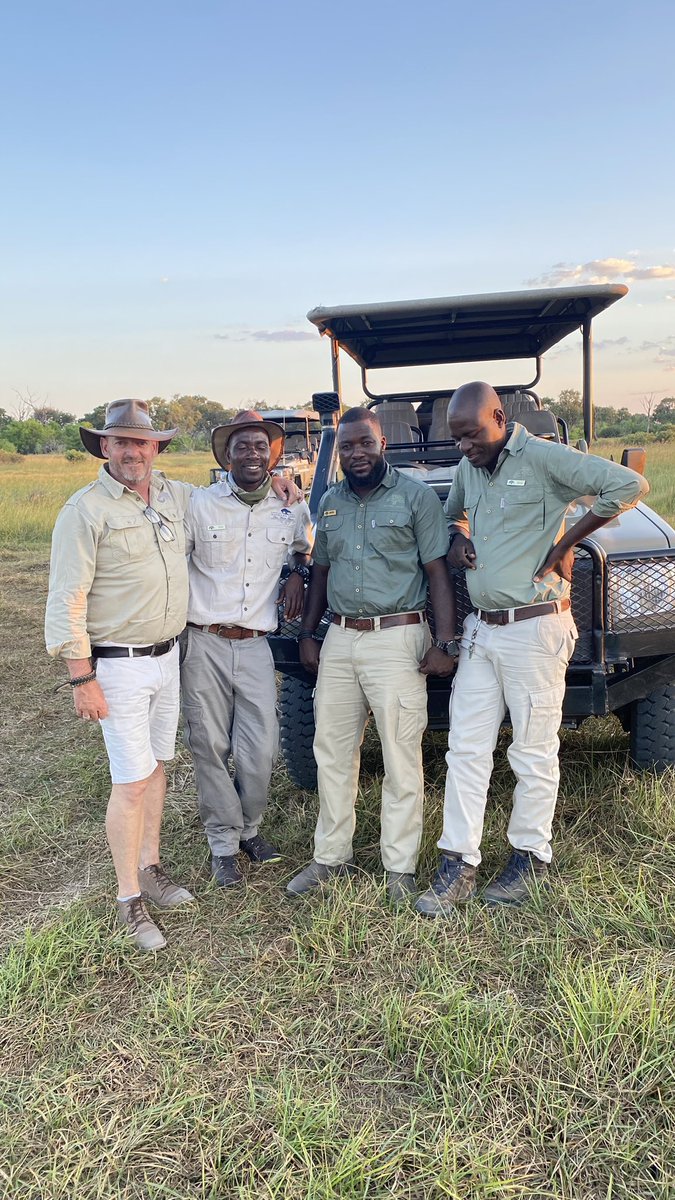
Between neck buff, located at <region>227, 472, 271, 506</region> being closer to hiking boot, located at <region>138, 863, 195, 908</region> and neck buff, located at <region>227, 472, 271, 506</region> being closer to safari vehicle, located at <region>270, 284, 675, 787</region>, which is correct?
safari vehicle, located at <region>270, 284, 675, 787</region>

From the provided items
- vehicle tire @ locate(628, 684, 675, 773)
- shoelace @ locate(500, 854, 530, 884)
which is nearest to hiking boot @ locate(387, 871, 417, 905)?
shoelace @ locate(500, 854, 530, 884)

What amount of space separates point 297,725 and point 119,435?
1.52m

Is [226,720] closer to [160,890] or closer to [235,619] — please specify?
[235,619]

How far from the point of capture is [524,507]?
291 centimetres

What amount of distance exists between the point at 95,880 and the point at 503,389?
355cm

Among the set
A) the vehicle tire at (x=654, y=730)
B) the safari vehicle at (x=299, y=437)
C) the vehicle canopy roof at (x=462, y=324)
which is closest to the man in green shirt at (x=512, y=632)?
the vehicle tire at (x=654, y=730)

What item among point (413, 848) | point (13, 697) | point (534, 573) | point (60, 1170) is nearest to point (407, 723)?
point (413, 848)

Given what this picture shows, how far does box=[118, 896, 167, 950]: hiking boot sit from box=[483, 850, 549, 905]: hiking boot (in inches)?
44.4

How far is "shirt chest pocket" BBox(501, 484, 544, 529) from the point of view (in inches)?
114

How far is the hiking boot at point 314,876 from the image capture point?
10.4 ft

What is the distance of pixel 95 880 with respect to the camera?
132 inches

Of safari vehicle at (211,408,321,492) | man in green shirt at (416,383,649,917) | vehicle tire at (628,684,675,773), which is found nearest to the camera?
man in green shirt at (416,383,649,917)

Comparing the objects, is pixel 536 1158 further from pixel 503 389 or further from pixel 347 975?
pixel 503 389

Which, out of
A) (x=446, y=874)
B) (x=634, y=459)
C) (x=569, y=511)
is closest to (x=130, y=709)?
(x=446, y=874)
